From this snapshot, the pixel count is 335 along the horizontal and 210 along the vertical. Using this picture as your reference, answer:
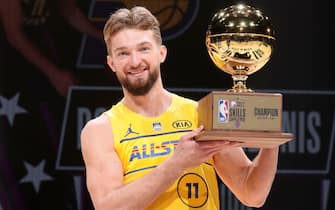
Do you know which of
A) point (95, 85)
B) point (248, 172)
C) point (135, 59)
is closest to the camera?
point (135, 59)

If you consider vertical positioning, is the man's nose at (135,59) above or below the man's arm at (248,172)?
above

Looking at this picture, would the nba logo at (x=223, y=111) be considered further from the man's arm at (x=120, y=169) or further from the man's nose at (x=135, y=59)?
the man's nose at (x=135, y=59)

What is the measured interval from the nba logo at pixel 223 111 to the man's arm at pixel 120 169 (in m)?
0.08

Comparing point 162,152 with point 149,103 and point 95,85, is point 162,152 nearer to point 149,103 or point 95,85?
point 149,103

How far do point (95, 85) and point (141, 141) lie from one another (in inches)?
57.8

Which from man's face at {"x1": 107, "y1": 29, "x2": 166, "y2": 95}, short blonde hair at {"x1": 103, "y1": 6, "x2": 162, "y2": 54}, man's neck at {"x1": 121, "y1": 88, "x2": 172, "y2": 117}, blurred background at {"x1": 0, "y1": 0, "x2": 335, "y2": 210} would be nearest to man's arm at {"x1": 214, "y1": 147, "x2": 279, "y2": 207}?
man's neck at {"x1": 121, "y1": 88, "x2": 172, "y2": 117}

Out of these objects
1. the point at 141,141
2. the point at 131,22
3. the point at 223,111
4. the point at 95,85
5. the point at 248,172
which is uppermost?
the point at 131,22

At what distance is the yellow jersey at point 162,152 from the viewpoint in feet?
9.21

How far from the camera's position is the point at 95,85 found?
4.25 metres

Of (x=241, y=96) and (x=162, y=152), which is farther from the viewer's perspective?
(x=162, y=152)

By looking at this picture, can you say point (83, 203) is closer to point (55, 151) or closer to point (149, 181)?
point (55, 151)

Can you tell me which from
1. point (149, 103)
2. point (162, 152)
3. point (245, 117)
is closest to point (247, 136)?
point (245, 117)

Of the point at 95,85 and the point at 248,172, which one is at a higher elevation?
the point at 95,85

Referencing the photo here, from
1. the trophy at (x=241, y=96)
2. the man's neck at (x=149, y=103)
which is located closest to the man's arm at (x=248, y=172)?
the trophy at (x=241, y=96)
